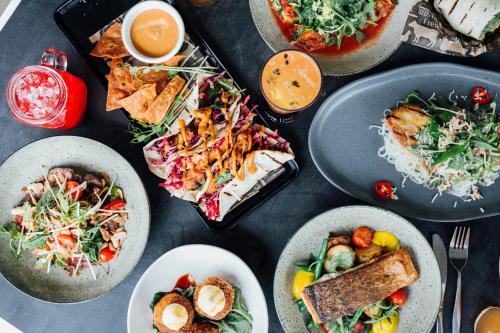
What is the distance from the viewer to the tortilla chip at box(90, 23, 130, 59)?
96.6 inches

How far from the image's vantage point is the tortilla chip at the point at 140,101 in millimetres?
2371

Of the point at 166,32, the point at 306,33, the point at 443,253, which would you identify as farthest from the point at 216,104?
the point at 443,253

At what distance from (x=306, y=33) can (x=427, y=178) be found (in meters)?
1.06

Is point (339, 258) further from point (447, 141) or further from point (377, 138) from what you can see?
point (447, 141)

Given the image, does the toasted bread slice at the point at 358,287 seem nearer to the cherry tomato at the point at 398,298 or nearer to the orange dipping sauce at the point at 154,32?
the cherry tomato at the point at 398,298

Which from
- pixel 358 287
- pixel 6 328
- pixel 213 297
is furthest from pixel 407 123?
pixel 6 328

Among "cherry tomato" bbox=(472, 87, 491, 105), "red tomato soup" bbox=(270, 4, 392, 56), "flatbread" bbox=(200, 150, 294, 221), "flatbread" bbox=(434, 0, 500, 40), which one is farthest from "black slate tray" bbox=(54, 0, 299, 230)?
"flatbread" bbox=(434, 0, 500, 40)

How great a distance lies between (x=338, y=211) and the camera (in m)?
2.45

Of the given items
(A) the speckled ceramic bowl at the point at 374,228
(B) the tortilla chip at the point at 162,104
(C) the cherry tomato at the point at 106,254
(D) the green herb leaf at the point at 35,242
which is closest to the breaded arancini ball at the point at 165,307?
(C) the cherry tomato at the point at 106,254

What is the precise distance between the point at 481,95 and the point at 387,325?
4.49 ft

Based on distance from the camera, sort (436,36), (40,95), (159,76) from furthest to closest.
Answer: (436,36)
(159,76)
(40,95)

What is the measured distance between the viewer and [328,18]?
7.88 ft

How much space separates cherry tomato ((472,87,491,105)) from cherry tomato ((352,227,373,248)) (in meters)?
0.95

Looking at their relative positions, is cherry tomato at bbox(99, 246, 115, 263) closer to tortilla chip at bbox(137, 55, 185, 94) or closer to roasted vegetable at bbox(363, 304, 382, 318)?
tortilla chip at bbox(137, 55, 185, 94)
